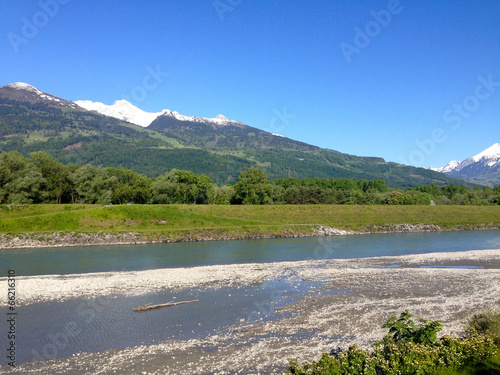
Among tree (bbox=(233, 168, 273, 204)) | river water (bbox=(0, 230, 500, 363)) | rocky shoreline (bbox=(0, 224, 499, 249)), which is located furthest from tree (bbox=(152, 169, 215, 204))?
river water (bbox=(0, 230, 500, 363))

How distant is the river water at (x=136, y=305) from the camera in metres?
18.3

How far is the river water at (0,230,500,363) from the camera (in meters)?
18.3

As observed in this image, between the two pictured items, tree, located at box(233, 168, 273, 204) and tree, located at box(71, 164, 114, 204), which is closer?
tree, located at box(71, 164, 114, 204)

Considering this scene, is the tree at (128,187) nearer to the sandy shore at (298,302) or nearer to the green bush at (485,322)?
the sandy shore at (298,302)

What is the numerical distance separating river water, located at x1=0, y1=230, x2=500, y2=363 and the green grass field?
1402 centimetres

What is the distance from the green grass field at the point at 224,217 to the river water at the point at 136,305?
14.0m

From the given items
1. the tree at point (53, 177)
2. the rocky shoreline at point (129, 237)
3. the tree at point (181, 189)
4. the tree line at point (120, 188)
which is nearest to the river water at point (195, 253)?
the rocky shoreline at point (129, 237)

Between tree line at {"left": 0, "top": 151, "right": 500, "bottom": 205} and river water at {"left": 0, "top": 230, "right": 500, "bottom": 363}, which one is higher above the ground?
tree line at {"left": 0, "top": 151, "right": 500, "bottom": 205}

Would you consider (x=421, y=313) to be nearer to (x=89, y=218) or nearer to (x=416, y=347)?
(x=416, y=347)

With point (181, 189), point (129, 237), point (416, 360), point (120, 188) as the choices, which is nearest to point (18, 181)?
point (120, 188)

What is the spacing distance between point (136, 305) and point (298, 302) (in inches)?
450

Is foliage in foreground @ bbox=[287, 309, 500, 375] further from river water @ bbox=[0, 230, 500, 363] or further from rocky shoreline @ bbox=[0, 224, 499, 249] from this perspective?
rocky shoreline @ bbox=[0, 224, 499, 249]

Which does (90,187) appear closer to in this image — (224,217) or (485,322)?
(224,217)

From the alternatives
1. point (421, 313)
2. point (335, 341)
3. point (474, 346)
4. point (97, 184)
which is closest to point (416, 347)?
point (474, 346)
